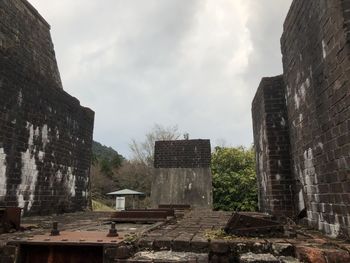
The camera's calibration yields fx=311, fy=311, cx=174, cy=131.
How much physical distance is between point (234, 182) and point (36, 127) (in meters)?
15.3

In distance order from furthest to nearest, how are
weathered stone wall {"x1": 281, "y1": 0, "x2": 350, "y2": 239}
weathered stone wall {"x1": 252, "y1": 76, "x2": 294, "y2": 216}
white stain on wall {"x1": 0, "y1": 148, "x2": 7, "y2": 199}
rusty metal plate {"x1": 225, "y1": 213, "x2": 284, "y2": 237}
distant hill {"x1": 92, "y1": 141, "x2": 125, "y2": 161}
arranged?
distant hill {"x1": 92, "y1": 141, "x2": 125, "y2": 161}
weathered stone wall {"x1": 252, "y1": 76, "x2": 294, "y2": 216}
white stain on wall {"x1": 0, "y1": 148, "x2": 7, "y2": 199}
weathered stone wall {"x1": 281, "y1": 0, "x2": 350, "y2": 239}
rusty metal plate {"x1": 225, "y1": 213, "x2": 284, "y2": 237}

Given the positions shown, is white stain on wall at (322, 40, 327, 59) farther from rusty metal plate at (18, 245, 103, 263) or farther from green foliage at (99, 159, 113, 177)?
green foliage at (99, 159, 113, 177)

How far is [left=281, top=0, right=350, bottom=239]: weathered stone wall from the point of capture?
4645mm

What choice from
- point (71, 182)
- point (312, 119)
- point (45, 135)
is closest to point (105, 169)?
point (71, 182)

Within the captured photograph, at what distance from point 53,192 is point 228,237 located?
8.66 m

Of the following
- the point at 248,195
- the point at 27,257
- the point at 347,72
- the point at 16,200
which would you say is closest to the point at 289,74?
the point at 347,72

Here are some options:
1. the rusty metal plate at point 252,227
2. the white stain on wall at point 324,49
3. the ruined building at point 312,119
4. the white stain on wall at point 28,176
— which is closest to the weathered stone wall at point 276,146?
the ruined building at point 312,119

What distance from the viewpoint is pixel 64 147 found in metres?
12.2

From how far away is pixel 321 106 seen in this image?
18.4ft

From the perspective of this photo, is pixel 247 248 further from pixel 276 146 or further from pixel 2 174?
pixel 2 174

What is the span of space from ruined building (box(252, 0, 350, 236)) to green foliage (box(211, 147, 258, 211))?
11901 millimetres

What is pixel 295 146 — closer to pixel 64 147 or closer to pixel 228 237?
pixel 228 237

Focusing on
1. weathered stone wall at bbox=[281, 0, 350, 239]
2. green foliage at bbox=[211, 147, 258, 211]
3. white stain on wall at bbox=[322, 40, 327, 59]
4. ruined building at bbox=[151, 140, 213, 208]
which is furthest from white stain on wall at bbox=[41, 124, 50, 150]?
green foliage at bbox=[211, 147, 258, 211]

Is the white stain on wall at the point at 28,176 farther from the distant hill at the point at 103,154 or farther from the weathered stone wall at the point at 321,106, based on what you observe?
the distant hill at the point at 103,154
